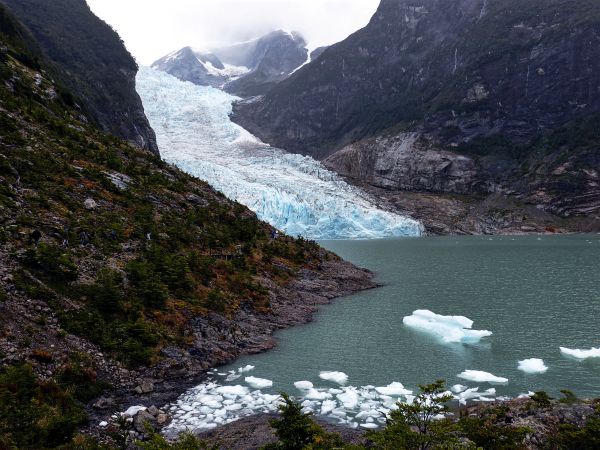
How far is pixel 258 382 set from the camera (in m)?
17.6

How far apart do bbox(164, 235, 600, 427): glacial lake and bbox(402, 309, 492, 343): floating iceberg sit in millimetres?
478

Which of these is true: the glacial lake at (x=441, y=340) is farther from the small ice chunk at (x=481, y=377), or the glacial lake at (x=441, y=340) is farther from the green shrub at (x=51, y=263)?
the green shrub at (x=51, y=263)

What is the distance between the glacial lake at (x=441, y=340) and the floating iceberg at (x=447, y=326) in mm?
478

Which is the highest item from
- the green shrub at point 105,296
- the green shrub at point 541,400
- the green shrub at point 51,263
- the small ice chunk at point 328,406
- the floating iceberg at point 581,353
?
the green shrub at point 51,263

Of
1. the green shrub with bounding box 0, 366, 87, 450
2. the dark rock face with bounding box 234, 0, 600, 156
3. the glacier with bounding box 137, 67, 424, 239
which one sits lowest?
the green shrub with bounding box 0, 366, 87, 450

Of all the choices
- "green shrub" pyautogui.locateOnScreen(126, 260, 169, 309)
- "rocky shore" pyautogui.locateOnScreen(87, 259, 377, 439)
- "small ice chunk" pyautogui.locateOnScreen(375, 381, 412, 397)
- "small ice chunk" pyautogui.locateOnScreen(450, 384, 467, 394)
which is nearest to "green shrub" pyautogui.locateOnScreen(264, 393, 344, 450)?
"rocky shore" pyautogui.locateOnScreen(87, 259, 377, 439)

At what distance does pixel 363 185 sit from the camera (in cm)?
13600

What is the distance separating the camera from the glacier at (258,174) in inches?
3708

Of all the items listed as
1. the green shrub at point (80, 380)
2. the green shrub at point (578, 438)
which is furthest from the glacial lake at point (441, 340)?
the green shrub at point (578, 438)

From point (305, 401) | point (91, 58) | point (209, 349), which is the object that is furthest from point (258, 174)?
point (305, 401)

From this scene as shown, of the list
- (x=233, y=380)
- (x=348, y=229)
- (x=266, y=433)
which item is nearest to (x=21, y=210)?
(x=233, y=380)

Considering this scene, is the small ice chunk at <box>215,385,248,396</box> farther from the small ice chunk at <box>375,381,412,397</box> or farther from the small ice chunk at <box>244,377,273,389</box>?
the small ice chunk at <box>375,381,412,397</box>

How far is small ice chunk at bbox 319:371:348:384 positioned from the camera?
17889 mm

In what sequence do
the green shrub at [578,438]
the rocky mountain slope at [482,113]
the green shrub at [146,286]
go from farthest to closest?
1. the rocky mountain slope at [482,113]
2. the green shrub at [146,286]
3. the green shrub at [578,438]
